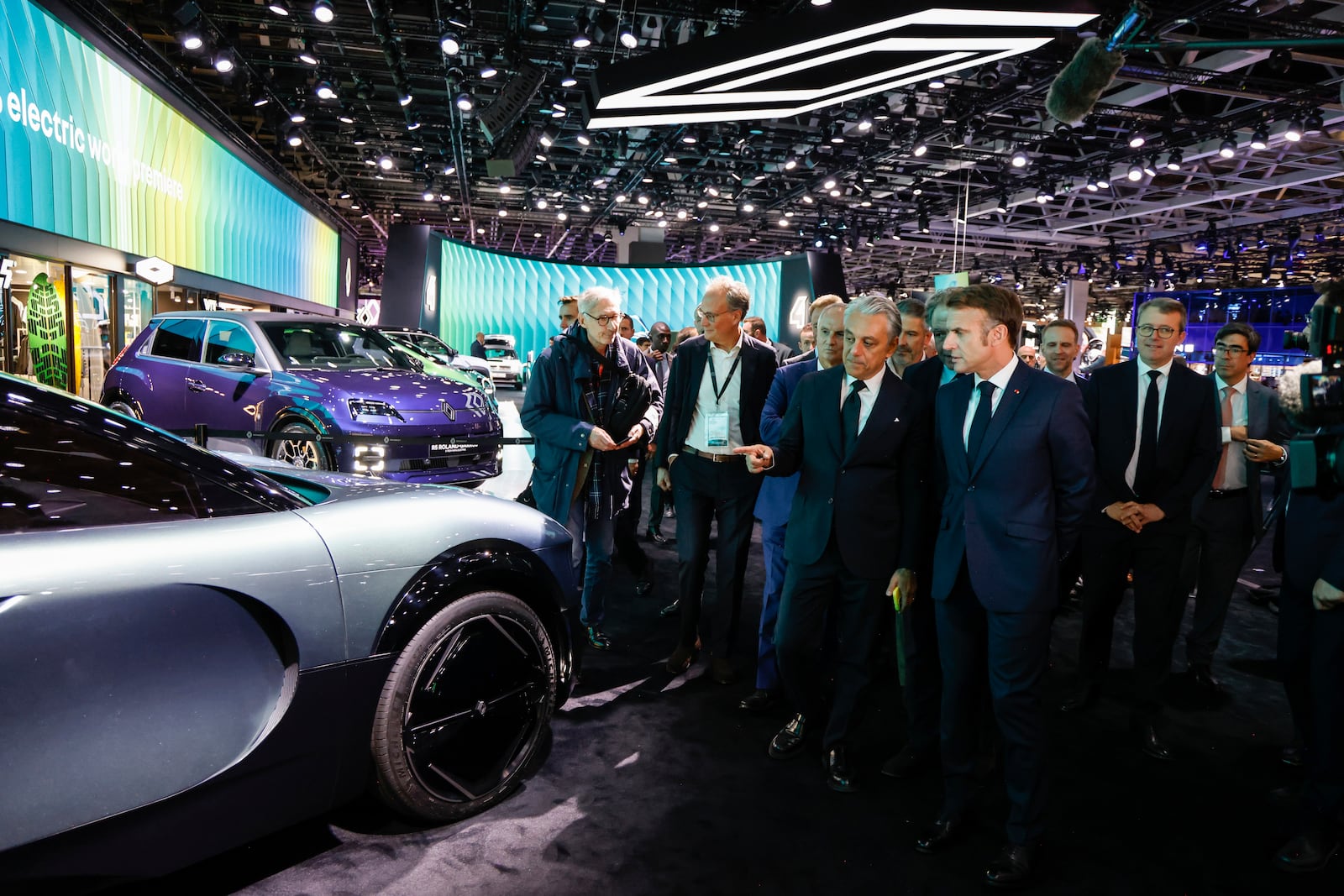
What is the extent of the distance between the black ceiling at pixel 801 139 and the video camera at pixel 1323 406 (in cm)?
335

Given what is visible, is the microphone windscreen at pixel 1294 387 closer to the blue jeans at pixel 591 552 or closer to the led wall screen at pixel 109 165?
the blue jeans at pixel 591 552

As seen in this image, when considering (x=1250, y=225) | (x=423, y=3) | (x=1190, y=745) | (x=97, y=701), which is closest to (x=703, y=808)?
(x=97, y=701)

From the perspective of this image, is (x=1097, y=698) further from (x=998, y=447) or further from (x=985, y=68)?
(x=985, y=68)

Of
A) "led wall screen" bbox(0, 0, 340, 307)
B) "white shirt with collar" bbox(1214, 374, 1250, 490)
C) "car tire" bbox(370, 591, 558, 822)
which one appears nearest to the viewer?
"car tire" bbox(370, 591, 558, 822)

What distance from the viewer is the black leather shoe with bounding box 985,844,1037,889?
229 cm

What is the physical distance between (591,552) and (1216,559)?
10.2ft

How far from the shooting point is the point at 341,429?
6.32m

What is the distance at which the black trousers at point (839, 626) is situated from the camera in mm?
2869

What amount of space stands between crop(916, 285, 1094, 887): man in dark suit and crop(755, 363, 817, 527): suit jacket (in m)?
1.18

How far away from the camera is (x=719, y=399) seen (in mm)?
3672

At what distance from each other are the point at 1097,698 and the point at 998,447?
2.11m

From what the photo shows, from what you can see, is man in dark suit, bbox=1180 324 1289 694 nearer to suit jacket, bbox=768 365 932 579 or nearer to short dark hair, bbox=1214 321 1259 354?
short dark hair, bbox=1214 321 1259 354

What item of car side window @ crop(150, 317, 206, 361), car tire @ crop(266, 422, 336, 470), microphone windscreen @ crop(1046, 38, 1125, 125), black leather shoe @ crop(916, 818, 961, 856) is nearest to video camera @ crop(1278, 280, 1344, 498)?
black leather shoe @ crop(916, 818, 961, 856)

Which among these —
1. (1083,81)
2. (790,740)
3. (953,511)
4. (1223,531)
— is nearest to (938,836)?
(790,740)
